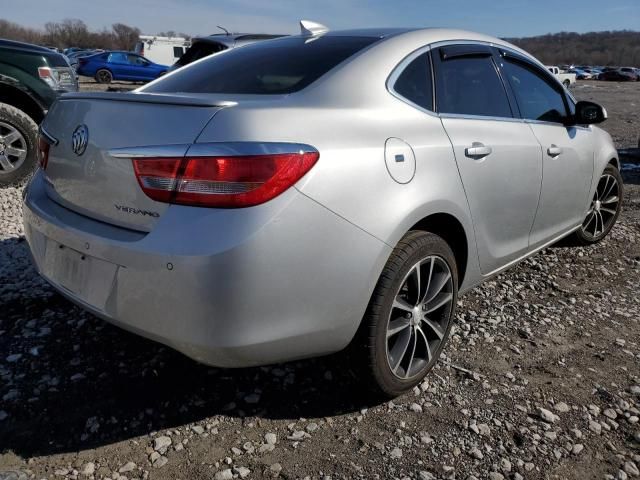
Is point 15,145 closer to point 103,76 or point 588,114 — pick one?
point 588,114

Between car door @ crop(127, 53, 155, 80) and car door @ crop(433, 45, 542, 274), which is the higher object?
car door @ crop(433, 45, 542, 274)

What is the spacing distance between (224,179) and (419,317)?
1.14 m

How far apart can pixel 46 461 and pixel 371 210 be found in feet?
4.94

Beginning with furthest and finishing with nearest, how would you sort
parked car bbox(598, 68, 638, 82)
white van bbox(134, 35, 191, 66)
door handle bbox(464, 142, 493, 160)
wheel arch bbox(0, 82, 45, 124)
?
parked car bbox(598, 68, 638, 82)
white van bbox(134, 35, 191, 66)
wheel arch bbox(0, 82, 45, 124)
door handle bbox(464, 142, 493, 160)

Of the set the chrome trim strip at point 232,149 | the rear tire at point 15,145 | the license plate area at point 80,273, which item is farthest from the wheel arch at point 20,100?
the chrome trim strip at point 232,149

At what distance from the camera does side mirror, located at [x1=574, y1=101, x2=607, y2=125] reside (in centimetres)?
360

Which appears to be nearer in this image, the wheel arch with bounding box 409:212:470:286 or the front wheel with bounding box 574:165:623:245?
the wheel arch with bounding box 409:212:470:286

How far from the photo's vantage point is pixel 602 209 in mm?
4473

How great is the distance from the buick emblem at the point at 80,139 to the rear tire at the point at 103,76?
27.4 meters

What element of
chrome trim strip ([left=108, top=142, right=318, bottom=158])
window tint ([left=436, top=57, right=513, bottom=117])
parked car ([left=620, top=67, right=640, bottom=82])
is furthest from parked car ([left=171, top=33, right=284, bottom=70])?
parked car ([left=620, top=67, right=640, bottom=82])

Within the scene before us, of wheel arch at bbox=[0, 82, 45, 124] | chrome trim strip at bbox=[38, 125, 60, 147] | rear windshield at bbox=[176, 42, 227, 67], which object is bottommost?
wheel arch at bbox=[0, 82, 45, 124]

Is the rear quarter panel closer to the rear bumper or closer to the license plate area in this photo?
the rear bumper

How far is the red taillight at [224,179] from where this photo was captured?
169 cm

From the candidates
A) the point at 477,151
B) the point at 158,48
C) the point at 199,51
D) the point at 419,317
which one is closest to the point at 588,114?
the point at 477,151
